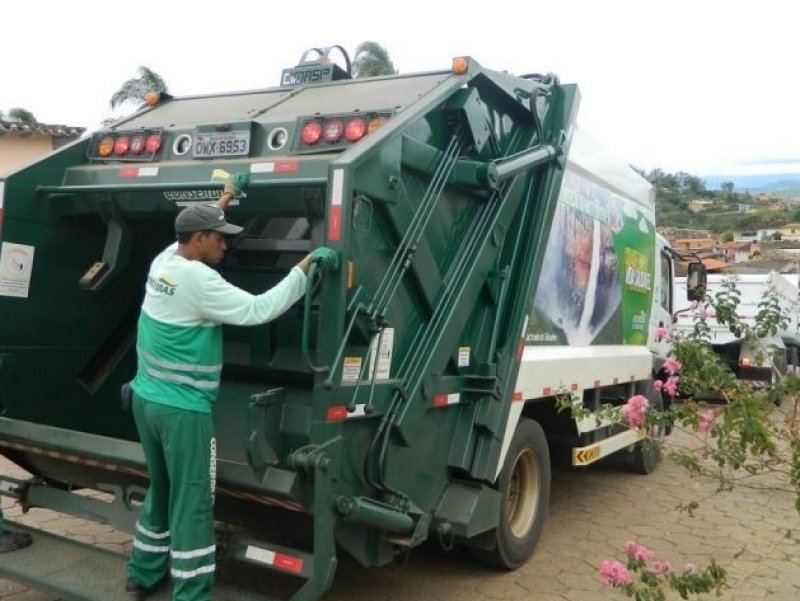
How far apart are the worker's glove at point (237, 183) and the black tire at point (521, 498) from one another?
2.03m

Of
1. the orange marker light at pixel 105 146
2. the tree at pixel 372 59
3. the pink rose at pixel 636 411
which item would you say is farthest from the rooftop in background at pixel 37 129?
the pink rose at pixel 636 411

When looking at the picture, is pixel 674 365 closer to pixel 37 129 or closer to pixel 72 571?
pixel 72 571

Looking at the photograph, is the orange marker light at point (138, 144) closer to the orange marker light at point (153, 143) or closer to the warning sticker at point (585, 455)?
the orange marker light at point (153, 143)

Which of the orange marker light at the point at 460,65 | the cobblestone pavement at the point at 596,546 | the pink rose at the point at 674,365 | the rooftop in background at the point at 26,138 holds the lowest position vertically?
the cobblestone pavement at the point at 596,546

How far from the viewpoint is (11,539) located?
372cm

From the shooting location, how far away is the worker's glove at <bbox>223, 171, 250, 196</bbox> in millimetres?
3361

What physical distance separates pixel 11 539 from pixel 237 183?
79.2 inches

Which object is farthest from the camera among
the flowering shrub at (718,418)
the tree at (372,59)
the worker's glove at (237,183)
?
the tree at (372,59)

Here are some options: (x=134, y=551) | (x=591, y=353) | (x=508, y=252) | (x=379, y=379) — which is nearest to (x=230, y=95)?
(x=508, y=252)

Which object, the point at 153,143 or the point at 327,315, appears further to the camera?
the point at 153,143

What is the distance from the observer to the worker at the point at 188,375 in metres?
3.04

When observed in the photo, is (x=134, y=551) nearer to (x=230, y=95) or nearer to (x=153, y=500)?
(x=153, y=500)

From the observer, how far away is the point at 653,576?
2703 millimetres

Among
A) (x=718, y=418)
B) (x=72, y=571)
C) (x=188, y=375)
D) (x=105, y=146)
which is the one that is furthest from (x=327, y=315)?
(x=105, y=146)
